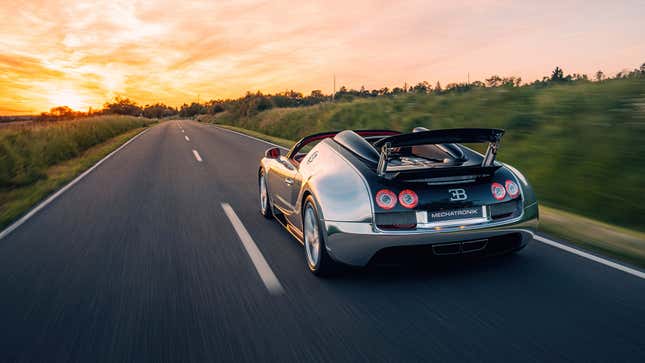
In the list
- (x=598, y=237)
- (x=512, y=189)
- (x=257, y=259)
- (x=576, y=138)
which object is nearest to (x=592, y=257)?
(x=598, y=237)

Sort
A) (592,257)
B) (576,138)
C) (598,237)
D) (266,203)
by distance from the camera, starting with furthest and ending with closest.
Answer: (576,138) → (266,203) → (598,237) → (592,257)

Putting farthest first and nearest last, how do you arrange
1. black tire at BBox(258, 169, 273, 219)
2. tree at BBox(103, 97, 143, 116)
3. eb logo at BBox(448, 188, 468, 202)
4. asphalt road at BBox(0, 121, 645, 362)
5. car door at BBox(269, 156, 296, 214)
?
tree at BBox(103, 97, 143, 116) < black tire at BBox(258, 169, 273, 219) < car door at BBox(269, 156, 296, 214) < eb logo at BBox(448, 188, 468, 202) < asphalt road at BBox(0, 121, 645, 362)

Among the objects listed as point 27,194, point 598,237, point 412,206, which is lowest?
point 598,237

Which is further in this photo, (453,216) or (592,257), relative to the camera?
(592,257)

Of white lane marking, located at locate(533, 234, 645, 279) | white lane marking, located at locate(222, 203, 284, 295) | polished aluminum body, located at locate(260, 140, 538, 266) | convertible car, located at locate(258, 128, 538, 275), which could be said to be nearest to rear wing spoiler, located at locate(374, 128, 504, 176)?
convertible car, located at locate(258, 128, 538, 275)

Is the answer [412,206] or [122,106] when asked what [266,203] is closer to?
[412,206]

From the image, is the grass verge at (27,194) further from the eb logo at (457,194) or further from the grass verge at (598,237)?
the grass verge at (598,237)

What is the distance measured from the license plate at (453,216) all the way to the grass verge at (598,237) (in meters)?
1.88

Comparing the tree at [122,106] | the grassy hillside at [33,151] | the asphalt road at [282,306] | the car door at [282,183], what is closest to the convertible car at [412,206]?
the asphalt road at [282,306]

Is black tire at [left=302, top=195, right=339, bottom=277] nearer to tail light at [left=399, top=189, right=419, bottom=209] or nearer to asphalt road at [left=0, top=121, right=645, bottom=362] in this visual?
asphalt road at [left=0, top=121, right=645, bottom=362]

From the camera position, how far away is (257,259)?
490cm

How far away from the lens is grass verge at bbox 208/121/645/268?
4941 mm

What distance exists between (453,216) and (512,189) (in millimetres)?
721

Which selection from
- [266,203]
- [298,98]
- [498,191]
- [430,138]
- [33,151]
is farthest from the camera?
[298,98]
